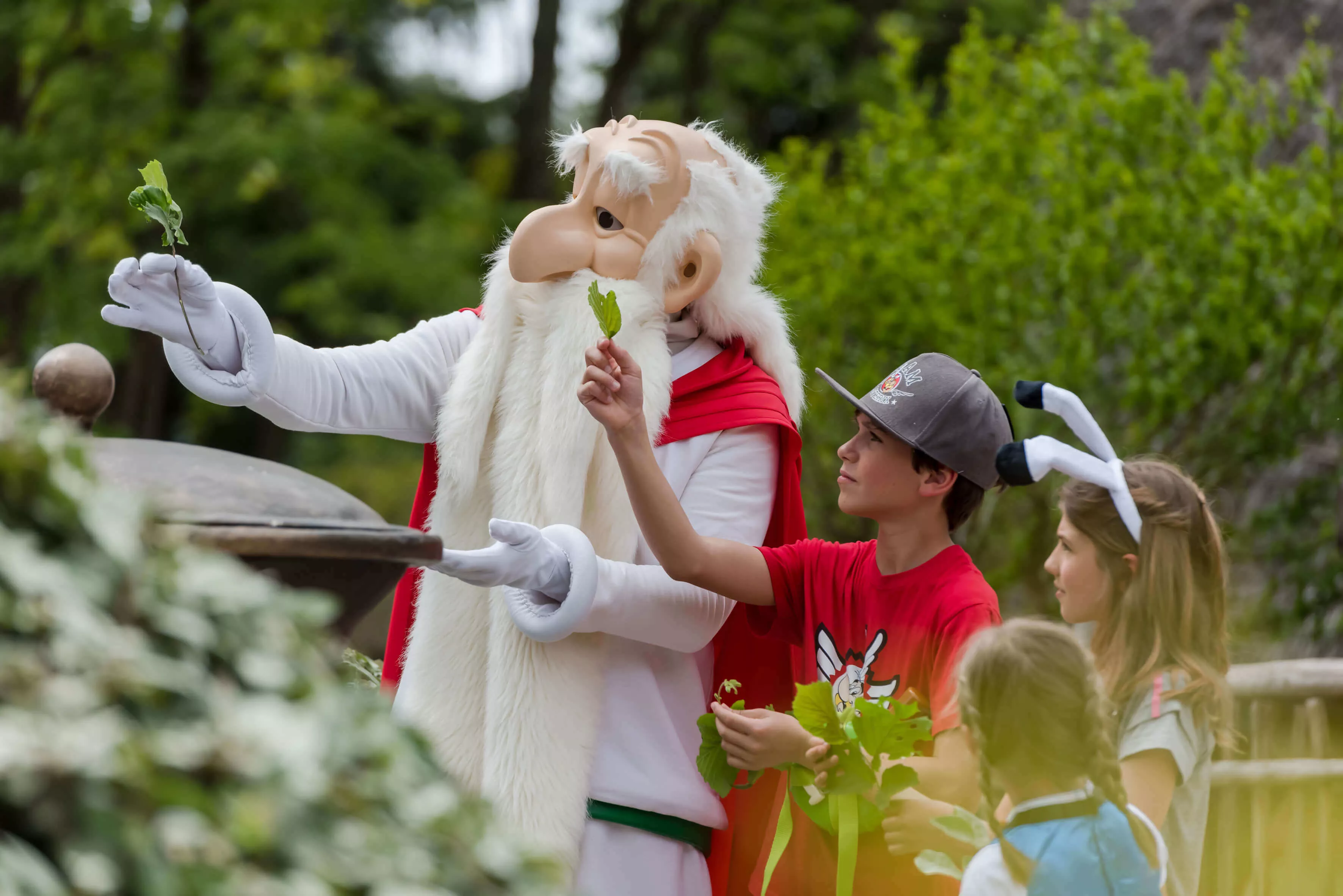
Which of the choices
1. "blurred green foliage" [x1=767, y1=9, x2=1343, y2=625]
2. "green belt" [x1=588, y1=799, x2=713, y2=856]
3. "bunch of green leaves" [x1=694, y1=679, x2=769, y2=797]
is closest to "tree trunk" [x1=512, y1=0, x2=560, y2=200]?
"blurred green foliage" [x1=767, y1=9, x2=1343, y2=625]

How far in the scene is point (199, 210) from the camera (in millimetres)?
10336

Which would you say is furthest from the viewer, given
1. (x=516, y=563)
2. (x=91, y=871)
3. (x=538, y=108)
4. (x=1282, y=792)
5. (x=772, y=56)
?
(x=772, y=56)

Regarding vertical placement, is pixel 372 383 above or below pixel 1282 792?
above

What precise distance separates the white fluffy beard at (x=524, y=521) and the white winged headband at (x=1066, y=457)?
2.11ft

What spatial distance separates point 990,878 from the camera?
1828 millimetres

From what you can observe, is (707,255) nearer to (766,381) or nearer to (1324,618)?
(766,381)

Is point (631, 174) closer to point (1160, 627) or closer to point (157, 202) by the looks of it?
point (157, 202)

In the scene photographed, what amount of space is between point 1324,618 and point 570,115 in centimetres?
1079

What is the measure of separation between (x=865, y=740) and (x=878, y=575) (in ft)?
1.48

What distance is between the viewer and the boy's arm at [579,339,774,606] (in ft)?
7.30

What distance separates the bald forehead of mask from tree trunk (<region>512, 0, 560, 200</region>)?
385 inches

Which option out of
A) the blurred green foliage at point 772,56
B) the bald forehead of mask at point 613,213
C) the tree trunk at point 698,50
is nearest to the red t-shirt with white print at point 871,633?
the bald forehead of mask at point 613,213

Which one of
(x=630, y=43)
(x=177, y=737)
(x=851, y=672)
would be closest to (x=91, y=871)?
(x=177, y=737)

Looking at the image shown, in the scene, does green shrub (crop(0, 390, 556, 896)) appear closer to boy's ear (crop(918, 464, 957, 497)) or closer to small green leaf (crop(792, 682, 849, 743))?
small green leaf (crop(792, 682, 849, 743))
